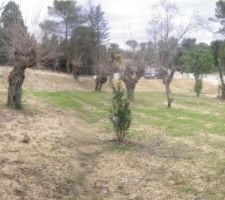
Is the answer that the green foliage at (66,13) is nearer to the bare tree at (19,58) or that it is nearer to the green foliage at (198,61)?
the green foliage at (198,61)

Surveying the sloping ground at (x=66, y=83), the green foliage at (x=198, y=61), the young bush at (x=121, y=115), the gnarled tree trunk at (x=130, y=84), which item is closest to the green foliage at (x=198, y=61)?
the green foliage at (x=198, y=61)

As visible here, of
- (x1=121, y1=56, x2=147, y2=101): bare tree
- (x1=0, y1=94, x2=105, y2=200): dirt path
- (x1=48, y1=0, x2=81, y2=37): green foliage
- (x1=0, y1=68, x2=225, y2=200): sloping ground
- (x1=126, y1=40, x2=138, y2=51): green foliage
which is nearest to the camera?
(x1=0, y1=94, x2=105, y2=200): dirt path

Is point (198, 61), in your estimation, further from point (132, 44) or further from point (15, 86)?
point (15, 86)

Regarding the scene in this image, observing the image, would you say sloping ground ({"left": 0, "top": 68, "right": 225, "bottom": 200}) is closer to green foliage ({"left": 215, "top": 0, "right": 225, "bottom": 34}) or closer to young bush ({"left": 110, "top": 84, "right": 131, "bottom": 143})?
young bush ({"left": 110, "top": 84, "right": 131, "bottom": 143})

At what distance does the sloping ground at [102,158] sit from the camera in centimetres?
1098

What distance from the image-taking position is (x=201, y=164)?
1367 cm

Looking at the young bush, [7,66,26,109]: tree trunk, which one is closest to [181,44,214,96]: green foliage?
[7,66,26,109]: tree trunk

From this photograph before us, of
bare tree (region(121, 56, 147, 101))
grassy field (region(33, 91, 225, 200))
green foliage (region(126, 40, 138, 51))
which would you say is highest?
green foliage (region(126, 40, 138, 51))

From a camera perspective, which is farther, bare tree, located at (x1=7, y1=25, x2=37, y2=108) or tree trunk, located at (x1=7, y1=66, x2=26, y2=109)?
tree trunk, located at (x1=7, y1=66, x2=26, y2=109)

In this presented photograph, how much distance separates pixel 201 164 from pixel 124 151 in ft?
9.13

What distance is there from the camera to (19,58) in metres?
20.8

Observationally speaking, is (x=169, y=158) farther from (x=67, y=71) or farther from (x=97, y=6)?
(x=97, y=6)

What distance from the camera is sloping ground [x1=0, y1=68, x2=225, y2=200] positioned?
11.0m

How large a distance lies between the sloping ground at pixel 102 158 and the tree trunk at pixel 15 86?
1.82ft
